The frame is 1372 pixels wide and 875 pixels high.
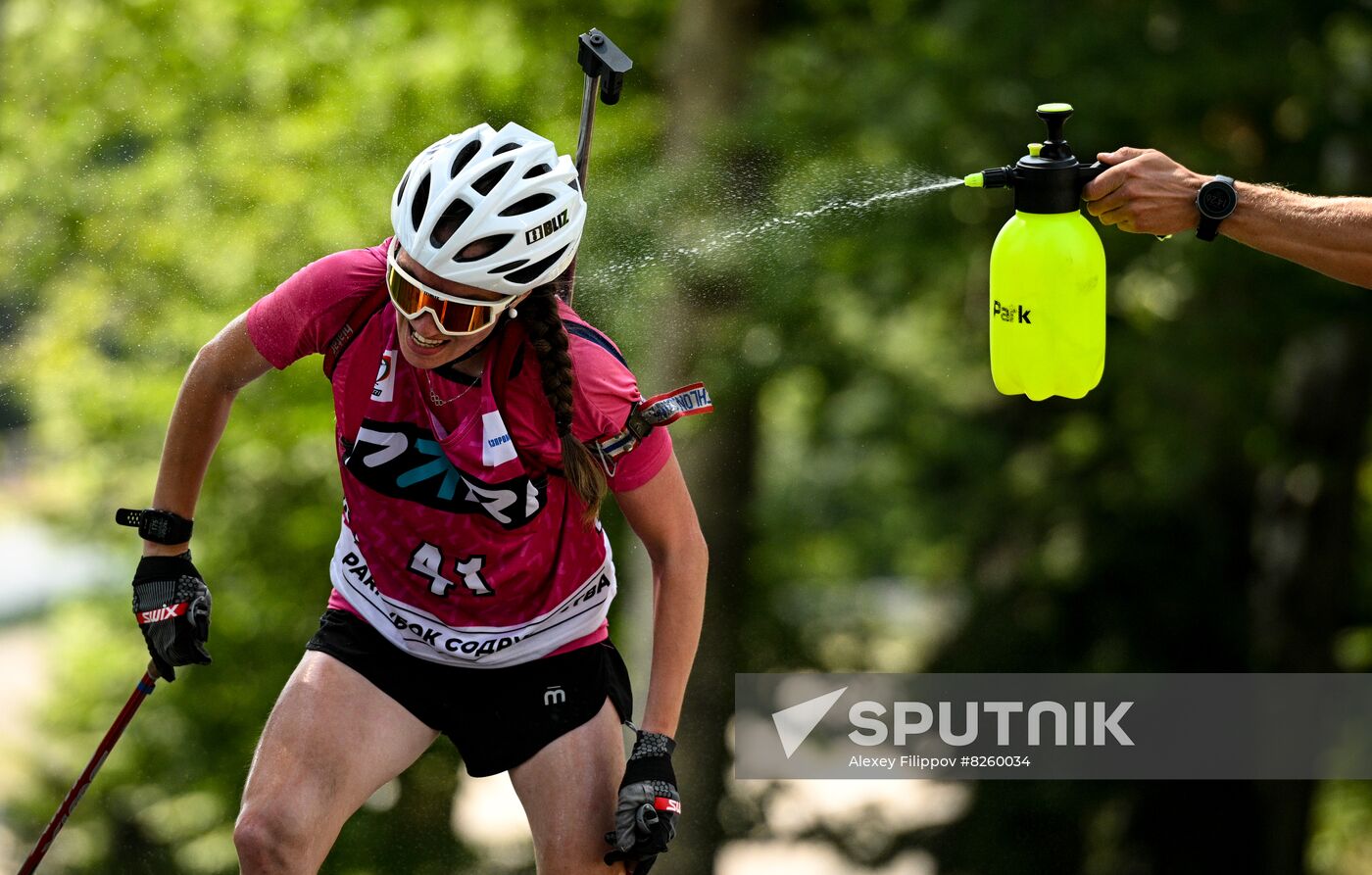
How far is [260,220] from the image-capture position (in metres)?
8.73

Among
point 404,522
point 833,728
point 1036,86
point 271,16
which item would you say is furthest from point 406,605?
point 271,16

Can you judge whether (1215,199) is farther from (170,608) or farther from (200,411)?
(170,608)

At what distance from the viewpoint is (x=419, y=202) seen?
3.12 metres

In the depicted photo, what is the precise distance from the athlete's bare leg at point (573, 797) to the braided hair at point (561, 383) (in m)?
0.59

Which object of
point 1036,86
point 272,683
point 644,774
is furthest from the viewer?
point 272,683

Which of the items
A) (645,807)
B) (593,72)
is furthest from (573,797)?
(593,72)

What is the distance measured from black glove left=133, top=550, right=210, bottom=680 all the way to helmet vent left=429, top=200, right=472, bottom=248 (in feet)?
3.61

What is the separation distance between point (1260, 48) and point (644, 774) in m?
6.87

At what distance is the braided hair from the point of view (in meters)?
3.10

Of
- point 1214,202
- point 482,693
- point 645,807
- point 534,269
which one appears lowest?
point 645,807

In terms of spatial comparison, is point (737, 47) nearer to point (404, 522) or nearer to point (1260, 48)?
point (1260, 48)

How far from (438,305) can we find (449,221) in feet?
0.65

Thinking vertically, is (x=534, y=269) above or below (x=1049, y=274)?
below

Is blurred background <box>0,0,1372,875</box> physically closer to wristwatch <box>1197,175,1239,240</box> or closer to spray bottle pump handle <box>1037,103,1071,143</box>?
spray bottle pump handle <box>1037,103,1071,143</box>
